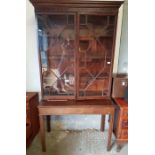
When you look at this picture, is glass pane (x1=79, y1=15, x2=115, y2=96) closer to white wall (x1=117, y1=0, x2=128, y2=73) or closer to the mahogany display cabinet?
the mahogany display cabinet

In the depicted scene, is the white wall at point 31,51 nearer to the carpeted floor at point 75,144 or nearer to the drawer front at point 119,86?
the carpeted floor at point 75,144

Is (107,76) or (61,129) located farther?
(61,129)

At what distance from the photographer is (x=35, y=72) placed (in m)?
2.29

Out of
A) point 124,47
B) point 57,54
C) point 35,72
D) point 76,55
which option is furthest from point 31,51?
point 124,47

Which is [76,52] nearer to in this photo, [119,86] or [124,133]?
[119,86]

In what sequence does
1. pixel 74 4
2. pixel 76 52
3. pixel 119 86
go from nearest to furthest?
pixel 74 4 < pixel 76 52 < pixel 119 86

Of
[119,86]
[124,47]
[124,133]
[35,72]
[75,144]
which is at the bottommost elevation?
[75,144]

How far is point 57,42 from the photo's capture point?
1892 millimetres

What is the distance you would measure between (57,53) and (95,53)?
520 millimetres

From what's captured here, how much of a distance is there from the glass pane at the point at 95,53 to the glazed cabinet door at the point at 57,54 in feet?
0.44

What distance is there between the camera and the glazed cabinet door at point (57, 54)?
71.2 inches
